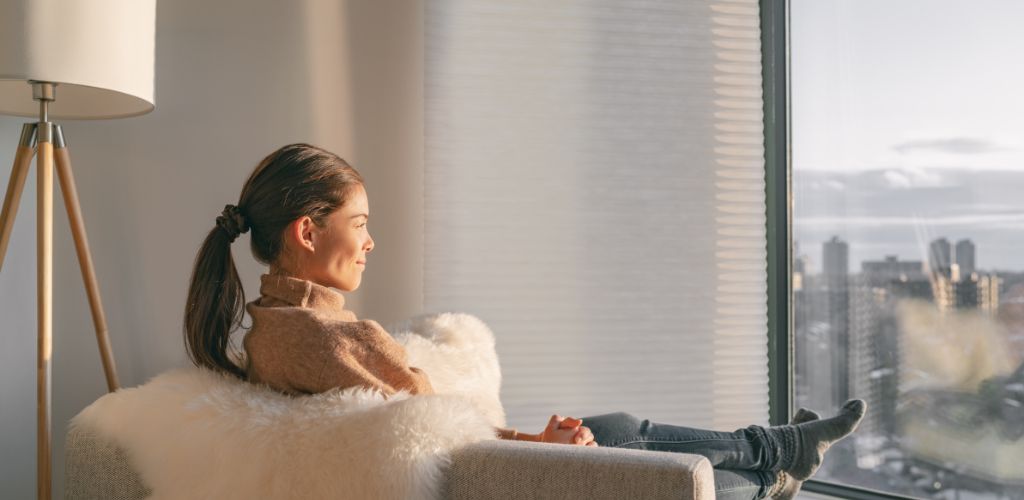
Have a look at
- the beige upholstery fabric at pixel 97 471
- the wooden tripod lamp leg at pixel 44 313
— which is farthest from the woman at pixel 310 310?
the wooden tripod lamp leg at pixel 44 313

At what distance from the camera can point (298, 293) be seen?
1.51 meters

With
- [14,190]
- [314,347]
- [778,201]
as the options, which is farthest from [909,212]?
[14,190]

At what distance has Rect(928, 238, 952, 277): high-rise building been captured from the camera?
235cm

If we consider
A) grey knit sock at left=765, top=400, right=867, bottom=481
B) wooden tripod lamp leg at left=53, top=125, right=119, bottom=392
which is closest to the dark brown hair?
wooden tripod lamp leg at left=53, top=125, right=119, bottom=392

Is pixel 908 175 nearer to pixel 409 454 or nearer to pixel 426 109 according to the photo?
pixel 426 109

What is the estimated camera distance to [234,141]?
8.11 ft

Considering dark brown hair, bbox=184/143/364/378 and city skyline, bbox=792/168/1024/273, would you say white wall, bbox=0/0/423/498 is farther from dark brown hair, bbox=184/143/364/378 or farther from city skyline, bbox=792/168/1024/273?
city skyline, bbox=792/168/1024/273

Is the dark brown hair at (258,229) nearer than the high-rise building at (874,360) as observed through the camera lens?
Yes

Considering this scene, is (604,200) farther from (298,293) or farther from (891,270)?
(298,293)

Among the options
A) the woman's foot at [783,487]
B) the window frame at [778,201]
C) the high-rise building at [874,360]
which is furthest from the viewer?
the window frame at [778,201]

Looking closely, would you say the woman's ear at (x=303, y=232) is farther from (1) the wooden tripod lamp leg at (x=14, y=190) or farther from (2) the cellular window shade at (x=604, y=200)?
(2) the cellular window shade at (x=604, y=200)

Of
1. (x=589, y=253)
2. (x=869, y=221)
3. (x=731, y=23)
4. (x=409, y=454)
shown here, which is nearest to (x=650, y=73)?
(x=731, y=23)

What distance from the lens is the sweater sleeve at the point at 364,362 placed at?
55.6 inches

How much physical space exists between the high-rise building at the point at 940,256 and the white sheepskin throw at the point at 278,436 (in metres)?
1.51
